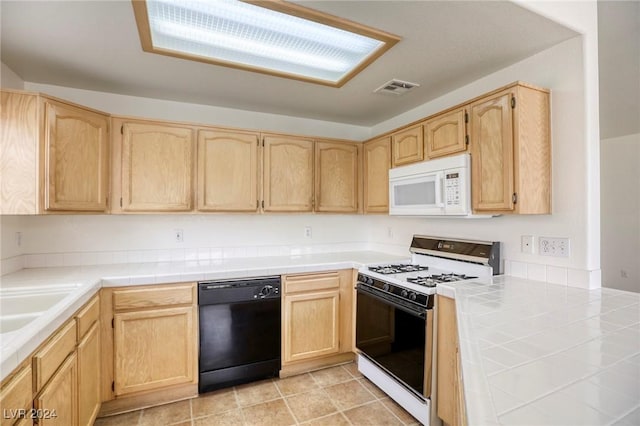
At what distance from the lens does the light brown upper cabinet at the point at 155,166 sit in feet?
7.82

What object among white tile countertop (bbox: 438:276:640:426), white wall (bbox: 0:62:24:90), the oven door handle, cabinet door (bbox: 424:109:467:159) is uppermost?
white wall (bbox: 0:62:24:90)

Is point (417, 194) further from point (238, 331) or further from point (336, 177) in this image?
point (238, 331)

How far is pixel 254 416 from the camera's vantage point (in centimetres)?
205

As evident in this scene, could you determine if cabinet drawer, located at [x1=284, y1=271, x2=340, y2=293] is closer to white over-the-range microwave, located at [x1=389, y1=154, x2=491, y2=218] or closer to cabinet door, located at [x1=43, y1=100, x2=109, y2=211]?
white over-the-range microwave, located at [x1=389, y1=154, x2=491, y2=218]

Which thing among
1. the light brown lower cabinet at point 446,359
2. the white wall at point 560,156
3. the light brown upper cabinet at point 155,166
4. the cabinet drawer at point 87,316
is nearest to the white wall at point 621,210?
the white wall at point 560,156

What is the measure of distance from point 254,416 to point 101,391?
0.99 metres

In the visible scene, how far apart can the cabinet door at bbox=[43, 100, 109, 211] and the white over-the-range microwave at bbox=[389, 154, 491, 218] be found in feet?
7.44

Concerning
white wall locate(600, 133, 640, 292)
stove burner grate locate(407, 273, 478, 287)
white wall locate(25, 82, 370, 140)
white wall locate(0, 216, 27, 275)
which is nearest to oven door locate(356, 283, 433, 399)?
stove burner grate locate(407, 273, 478, 287)

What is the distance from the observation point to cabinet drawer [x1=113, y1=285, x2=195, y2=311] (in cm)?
206

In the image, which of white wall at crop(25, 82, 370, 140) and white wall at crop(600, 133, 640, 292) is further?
white wall at crop(600, 133, 640, 292)

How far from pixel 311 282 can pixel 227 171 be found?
117 cm

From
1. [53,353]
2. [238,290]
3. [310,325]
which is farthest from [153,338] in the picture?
[310,325]

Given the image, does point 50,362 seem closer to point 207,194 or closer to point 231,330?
point 231,330

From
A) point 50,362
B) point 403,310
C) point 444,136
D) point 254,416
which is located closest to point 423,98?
point 444,136
